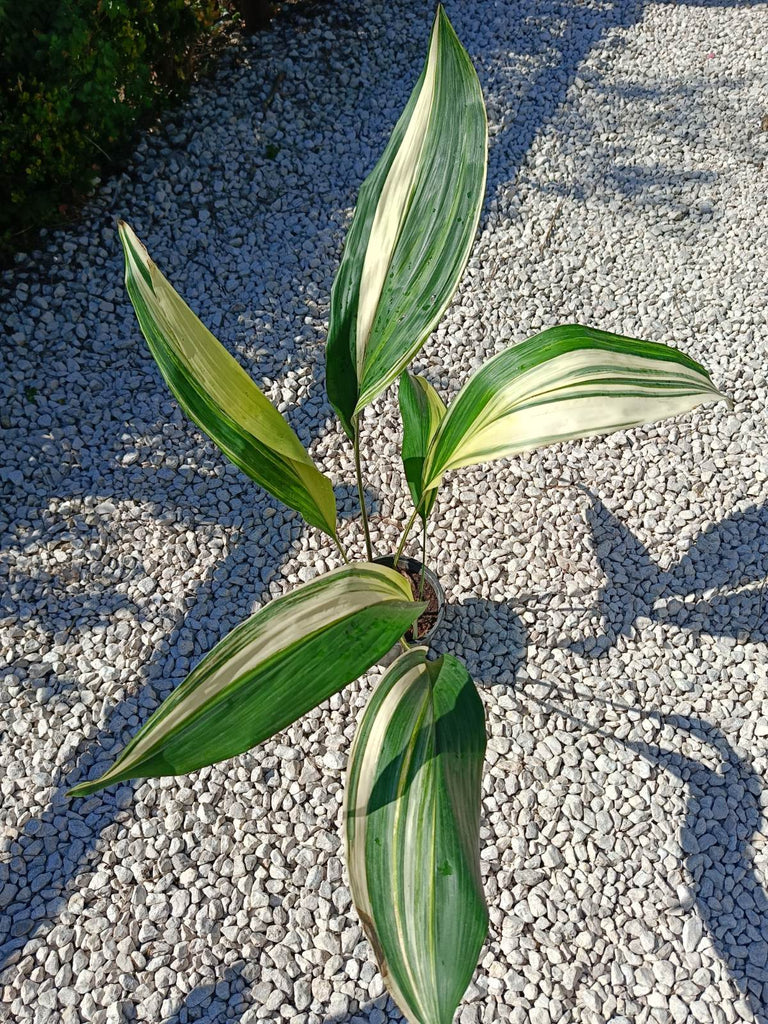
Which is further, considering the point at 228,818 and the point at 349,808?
the point at 228,818

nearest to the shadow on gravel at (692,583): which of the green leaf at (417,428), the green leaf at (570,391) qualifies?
the green leaf at (417,428)

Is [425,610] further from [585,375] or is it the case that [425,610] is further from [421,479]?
[585,375]

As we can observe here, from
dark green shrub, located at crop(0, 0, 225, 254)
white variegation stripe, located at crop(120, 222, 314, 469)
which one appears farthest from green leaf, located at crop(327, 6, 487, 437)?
dark green shrub, located at crop(0, 0, 225, 254)

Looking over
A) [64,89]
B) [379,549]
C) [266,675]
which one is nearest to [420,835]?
[266,675]

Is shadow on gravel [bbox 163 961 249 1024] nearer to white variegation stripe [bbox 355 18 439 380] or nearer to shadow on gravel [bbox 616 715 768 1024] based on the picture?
shadow on gravel [bbox 616 715 768 1024]

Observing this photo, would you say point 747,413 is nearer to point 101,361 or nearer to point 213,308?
point 213,308

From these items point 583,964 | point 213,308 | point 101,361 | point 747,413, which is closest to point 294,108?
point 213,308
